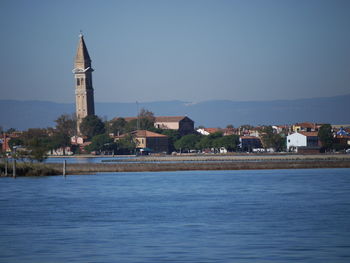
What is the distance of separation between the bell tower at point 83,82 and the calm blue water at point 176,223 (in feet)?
413

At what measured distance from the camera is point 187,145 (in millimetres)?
150000

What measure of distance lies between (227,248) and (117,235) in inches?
187

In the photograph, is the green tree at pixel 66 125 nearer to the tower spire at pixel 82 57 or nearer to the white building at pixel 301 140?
the tower spire at pixel 82 57

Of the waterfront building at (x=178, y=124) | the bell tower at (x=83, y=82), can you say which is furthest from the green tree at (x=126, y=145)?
the bell tower at (x=83, y=82)

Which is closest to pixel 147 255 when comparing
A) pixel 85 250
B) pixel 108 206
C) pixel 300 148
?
pixel 85 250

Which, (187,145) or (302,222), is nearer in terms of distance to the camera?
(302,222)

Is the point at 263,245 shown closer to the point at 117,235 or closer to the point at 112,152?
the point at 117,235

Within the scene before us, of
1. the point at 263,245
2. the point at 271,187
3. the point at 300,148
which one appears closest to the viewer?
the point at 263,245

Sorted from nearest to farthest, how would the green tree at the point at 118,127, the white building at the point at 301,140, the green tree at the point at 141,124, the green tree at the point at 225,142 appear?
the white building at the point at 301,140 → the green tree at the point at 225,142 → the green tree at the point at 141,124 → the green tree at the point at 118,127

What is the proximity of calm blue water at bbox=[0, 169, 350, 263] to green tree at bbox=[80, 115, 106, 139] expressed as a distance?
109198 millimetres

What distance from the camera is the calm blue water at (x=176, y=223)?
24.2 meters

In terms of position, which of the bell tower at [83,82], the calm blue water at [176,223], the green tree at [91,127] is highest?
the bell tower at [83,82]

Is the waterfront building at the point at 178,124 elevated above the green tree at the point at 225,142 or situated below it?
above

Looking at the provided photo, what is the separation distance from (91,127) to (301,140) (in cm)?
4428
